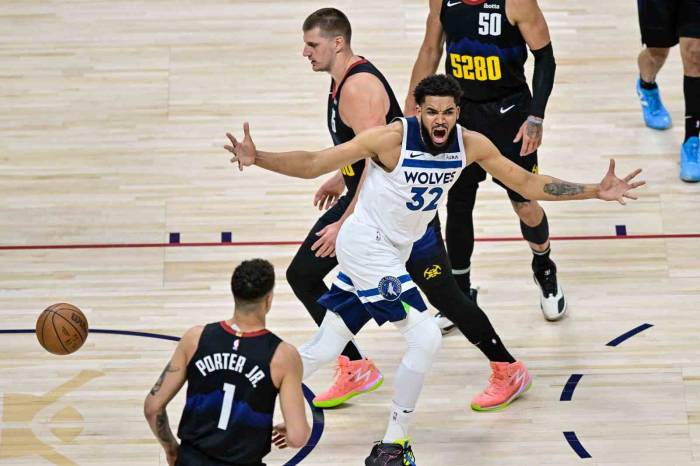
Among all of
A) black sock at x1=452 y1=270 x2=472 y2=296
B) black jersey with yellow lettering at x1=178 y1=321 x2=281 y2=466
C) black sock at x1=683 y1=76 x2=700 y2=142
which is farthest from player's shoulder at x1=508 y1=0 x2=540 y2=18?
black jersey with yellow lettering at x1=178 y1=321 x2=281 y2=466

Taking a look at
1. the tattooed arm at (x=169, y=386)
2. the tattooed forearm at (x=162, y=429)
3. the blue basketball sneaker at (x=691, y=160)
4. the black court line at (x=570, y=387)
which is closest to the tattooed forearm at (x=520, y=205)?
the black court line at (x=570, y=387)

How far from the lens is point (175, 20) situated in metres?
9.45

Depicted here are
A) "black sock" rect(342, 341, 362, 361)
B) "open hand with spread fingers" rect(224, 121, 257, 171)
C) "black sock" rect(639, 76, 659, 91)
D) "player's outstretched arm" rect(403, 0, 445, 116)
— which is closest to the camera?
"open hand with spread fingers" rect(224, 121, 257, 171)

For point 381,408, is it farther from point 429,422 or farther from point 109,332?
point 109,332

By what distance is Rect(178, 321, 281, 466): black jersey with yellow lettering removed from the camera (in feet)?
15.8

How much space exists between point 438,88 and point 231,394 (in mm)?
1814

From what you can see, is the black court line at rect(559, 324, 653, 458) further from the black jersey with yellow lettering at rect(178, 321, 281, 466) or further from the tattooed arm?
the tattooed arm

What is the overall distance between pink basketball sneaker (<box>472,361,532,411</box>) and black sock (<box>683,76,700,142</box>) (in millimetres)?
2448

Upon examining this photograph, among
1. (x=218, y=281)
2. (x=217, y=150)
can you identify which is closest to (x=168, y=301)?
(x=218, y=281)

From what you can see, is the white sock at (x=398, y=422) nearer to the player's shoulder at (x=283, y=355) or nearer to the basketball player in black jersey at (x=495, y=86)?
the basketball player in black jersey at (x=495, y=86)

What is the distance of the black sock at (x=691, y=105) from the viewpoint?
8039 millimetres

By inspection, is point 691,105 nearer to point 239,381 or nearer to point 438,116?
point 438,116

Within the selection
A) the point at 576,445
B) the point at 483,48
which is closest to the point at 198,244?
the point at 483,48

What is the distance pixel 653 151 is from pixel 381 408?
2.93 meters
